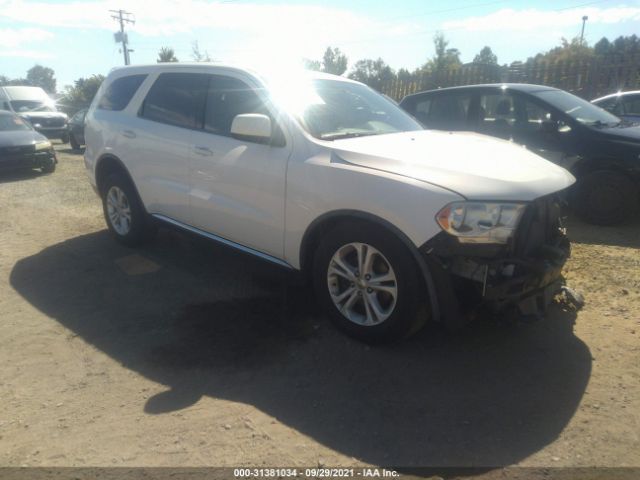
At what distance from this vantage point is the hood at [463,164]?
285cm

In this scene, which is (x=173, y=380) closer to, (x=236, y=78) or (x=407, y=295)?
(x=407, y=295)

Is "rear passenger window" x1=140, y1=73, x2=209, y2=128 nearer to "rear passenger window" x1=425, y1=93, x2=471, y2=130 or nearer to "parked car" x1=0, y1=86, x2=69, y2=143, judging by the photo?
"rear passenger window" x1=425, y1=93, x2=471, y2=130

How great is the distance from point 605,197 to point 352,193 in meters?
4.13

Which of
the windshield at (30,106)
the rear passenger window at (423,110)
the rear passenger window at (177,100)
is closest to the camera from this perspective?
the rear passenger window at (177,100)

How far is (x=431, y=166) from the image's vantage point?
3.01m

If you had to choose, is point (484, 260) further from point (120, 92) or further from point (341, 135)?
point (120, 92)

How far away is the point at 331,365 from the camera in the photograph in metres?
3.20

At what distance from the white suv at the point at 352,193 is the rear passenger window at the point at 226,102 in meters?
0.01

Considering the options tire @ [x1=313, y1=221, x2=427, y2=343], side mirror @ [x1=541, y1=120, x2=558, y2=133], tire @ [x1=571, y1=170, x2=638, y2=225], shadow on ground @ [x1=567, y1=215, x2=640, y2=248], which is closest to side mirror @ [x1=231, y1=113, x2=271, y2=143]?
tire @ [x1=313, y1=221, x2=427, y2=343]

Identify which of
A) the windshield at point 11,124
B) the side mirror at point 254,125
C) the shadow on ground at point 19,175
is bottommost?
the shadow on ground at point 19,175

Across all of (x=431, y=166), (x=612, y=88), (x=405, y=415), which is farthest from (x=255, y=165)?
(x=612, y=88)

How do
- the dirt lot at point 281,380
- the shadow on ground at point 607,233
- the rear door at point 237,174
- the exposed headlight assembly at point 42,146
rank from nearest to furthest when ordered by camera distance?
1. the dirt lot at point 281,380
2. the rear door at point 237,174
3. the shadow on ground at point 607,233
4. the exposed headlight assembly at point 42,146

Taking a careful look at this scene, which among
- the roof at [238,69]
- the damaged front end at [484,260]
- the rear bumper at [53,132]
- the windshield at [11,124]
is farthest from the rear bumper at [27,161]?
the damaged front end at [484,260]

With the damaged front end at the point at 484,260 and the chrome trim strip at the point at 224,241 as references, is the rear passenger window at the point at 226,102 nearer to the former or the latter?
the chrome trim strip at the point at 224,241
